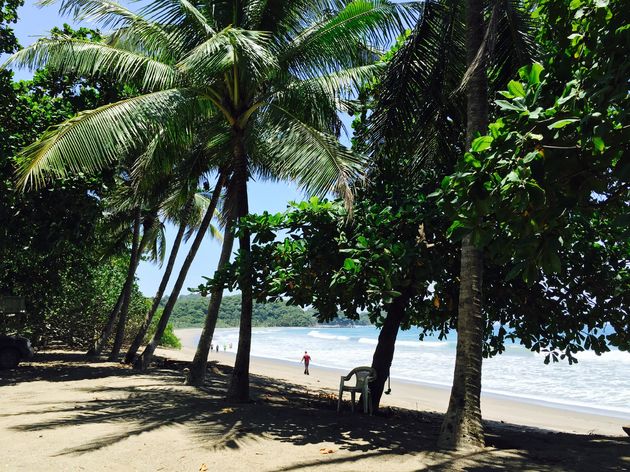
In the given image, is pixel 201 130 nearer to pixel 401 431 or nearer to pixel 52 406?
pixel 52 406

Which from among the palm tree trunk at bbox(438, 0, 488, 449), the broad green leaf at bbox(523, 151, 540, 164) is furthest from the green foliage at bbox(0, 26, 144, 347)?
the broad green leaf at bbox(523, 151, 540, 164)

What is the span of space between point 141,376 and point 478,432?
A: 8.86m

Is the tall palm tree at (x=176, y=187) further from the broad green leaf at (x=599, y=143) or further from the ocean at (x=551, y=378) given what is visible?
the ocean at (x=551, y=378)

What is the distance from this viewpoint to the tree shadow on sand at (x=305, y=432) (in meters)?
5.43

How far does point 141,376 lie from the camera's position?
1228 centimetres

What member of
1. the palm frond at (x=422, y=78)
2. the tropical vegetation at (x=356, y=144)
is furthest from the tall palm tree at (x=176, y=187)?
the palm frond at (x=422, y=78)

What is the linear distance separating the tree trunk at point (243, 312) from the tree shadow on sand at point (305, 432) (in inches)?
12.2

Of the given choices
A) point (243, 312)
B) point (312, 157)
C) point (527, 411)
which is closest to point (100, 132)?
point (312, 157)

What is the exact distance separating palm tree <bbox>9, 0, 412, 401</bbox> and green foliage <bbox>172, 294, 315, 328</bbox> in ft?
360

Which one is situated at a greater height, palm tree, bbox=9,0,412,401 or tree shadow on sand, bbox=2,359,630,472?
palm tree, bbox=9,0,412,401

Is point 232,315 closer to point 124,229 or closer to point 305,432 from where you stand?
point 124,229

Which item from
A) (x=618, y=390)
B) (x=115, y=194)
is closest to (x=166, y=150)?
(x=115, y=194)

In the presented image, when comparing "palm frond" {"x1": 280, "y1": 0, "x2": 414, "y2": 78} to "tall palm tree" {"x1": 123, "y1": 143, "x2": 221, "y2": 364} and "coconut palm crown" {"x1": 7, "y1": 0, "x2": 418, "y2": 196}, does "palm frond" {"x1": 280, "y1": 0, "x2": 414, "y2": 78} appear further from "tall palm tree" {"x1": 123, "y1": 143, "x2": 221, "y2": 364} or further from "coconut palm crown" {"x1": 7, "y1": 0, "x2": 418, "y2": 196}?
"tall palm tree" {"x1": 123, "y1": 143, "x2": 221, "y2": 364}

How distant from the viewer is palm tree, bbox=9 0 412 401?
7.95 metres
